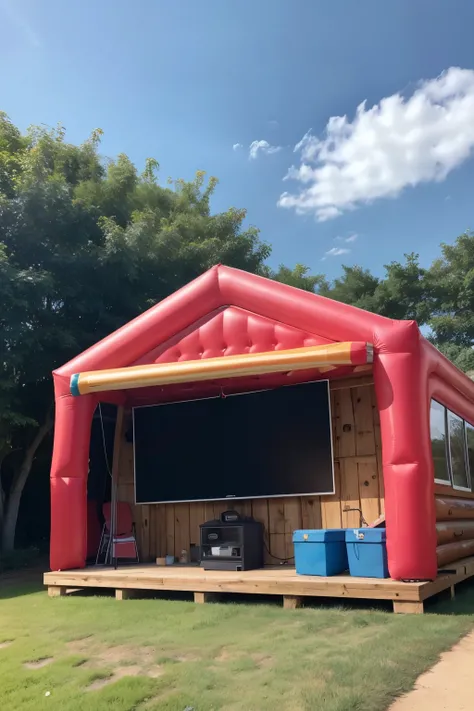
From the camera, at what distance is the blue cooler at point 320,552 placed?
19.2ft

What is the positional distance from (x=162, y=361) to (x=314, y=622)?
3405 millimetres

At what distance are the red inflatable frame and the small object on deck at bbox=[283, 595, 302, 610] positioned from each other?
0.88 metres

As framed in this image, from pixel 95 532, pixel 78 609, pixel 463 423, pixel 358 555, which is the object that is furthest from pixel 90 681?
pixel 463 423

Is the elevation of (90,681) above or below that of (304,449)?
below

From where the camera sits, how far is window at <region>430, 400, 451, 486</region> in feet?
23.6

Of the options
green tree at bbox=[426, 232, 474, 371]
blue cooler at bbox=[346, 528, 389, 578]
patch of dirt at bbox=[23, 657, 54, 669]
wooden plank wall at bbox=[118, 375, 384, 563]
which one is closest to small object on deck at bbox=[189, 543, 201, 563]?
wooden plank wall at bbox=[118, 375, 384, 563]

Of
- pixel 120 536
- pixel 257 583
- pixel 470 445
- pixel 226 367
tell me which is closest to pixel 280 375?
pixel 226 367

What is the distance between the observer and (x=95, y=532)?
28.5 ft

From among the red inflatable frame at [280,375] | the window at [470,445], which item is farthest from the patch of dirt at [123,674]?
the window at [470,445]

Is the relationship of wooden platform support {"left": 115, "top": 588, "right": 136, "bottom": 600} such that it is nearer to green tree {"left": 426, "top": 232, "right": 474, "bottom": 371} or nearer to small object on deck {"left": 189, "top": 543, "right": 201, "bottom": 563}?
small object on deck {"left": 189, "top": 543, "right": 201, "bottom": 563}

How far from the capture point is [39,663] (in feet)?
13.8

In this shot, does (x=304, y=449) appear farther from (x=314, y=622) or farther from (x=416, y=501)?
(x=314, y=622)

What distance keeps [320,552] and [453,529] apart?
187 cm

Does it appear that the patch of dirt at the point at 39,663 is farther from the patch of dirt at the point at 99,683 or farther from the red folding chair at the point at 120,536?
the red folding chair at the point at 120,536
